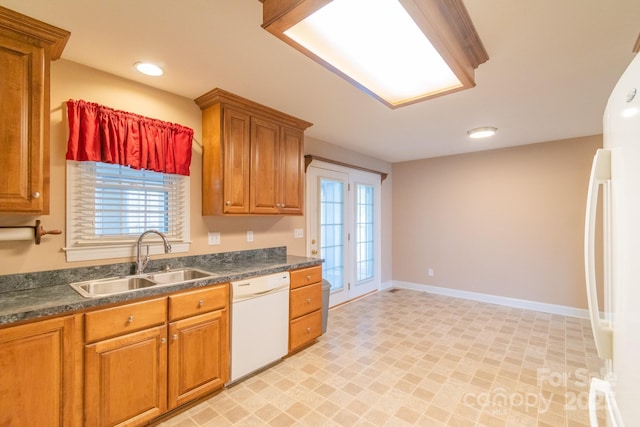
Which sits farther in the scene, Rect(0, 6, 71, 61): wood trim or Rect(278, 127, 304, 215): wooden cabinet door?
Rect(278, 127, 304, 215): wooden cabinet door

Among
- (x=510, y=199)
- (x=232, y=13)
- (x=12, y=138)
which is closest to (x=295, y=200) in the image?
(x=232, y=13)

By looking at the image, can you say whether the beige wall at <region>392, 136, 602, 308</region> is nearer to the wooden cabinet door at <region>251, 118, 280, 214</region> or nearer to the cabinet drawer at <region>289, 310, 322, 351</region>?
the cabinet drawer at <region>289, 310, 322, 351</region>

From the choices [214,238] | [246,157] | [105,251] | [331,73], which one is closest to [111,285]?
[105,251]

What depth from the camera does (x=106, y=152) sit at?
204cm

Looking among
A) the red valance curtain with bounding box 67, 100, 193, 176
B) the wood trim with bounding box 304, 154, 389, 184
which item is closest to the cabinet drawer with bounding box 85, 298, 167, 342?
the red valance curtain with bounding box 67, 100, 193, 176

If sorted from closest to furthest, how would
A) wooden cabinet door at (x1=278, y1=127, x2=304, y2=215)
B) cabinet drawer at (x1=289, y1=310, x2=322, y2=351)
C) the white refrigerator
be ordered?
the white refrigerator → cabinet drawer at (x1=289, y1=310, x2=322, y2=351) → wooden cabinet door at (x1=278, y1=127, x2=304, y2=215)

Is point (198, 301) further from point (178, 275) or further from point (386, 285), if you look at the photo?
point (386, 285)

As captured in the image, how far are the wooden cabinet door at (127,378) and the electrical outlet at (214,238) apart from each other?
0.98 m

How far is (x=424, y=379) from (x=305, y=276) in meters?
1.35

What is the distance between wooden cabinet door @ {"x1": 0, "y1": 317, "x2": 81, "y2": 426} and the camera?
1.35 meters

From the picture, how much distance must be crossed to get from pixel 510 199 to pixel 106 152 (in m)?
4.94

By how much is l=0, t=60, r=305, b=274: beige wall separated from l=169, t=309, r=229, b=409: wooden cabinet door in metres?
0.75

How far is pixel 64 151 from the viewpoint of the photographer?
1.96m

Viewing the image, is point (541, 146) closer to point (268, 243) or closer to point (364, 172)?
point (364, 172)
